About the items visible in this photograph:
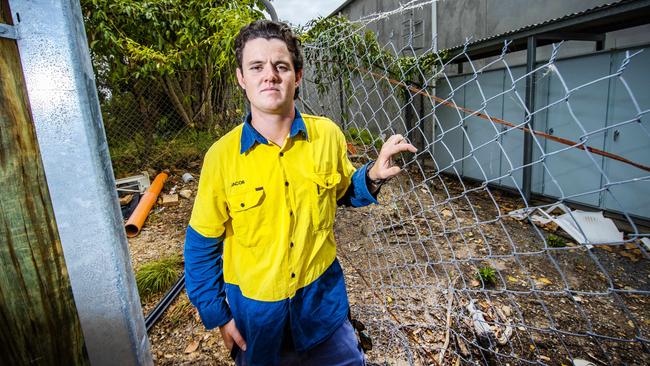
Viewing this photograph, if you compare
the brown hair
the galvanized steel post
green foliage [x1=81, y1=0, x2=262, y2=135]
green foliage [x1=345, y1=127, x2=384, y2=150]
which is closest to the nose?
the brown hair

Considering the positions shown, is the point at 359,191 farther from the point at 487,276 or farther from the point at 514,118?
the point at 514,118

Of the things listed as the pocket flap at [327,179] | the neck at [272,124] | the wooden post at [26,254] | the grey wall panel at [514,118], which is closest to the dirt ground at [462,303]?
the pocket flap at [327,179]

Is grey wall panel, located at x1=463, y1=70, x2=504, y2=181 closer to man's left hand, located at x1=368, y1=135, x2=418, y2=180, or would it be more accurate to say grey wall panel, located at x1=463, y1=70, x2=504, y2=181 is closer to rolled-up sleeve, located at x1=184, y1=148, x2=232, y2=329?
man's left hand, located at x1=368, y1=135, x2=418, y2=180

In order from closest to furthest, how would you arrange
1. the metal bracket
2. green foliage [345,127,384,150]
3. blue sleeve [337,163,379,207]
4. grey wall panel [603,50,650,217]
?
1. the metal bracket
2. blue sleeve [337,163,379,207]
3. green foliage [345,127,384,150]
4. grey wall panel [603,50,650,217]

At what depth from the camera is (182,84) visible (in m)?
6.61

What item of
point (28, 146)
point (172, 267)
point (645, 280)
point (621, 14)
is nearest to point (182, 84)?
point (172, 267)

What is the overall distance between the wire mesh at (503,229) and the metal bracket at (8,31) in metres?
1.31

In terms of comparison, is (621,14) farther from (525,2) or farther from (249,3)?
(249,3)

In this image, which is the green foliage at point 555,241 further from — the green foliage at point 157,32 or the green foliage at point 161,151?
the green foliage at point 161,151

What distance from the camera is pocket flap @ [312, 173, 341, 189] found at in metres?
1.39

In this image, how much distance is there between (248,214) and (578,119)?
6023 mm

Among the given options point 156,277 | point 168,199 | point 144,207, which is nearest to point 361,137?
point 156,277

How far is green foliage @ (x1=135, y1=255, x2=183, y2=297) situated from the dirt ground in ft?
0.33

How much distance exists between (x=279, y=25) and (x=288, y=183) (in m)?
0.68
